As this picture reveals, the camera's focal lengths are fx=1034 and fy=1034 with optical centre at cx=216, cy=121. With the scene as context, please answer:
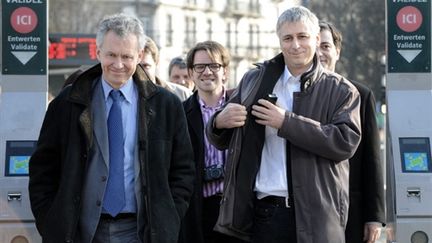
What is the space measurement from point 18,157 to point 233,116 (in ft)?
6.30

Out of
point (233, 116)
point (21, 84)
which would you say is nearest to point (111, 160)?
point (233, 116)

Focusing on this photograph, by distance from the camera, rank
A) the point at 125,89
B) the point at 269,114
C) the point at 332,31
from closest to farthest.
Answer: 1. the point at 125,89
2. the point at 269,114
3. the point at 332,31

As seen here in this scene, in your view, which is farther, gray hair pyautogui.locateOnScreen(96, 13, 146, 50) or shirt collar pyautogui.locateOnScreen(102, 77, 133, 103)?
shirt collar pyautogui.locateOnScreen(102, 77, 133, 103)

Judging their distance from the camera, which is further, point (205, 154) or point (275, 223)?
point (205, 154)

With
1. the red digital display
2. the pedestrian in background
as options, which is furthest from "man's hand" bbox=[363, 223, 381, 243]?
the red digital display

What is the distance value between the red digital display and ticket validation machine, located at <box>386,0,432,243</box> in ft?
60.8

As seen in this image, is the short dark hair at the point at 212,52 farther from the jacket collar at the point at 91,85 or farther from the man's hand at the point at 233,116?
the jacket collar at the point at 91,85

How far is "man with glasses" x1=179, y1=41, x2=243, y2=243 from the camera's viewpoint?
6719mm

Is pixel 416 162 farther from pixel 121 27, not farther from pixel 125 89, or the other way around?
pixel 121 27

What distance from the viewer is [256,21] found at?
7275cm

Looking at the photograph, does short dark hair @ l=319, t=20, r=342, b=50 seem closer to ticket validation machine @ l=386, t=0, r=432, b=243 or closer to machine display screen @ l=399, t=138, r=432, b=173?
ticket validation machine @ l=386, t=0, r=432, b=243

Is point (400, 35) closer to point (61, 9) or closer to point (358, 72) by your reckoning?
point (358, 72)

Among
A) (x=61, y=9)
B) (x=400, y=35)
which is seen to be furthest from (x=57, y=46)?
(x=61, y=9)

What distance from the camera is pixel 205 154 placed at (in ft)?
22.3
